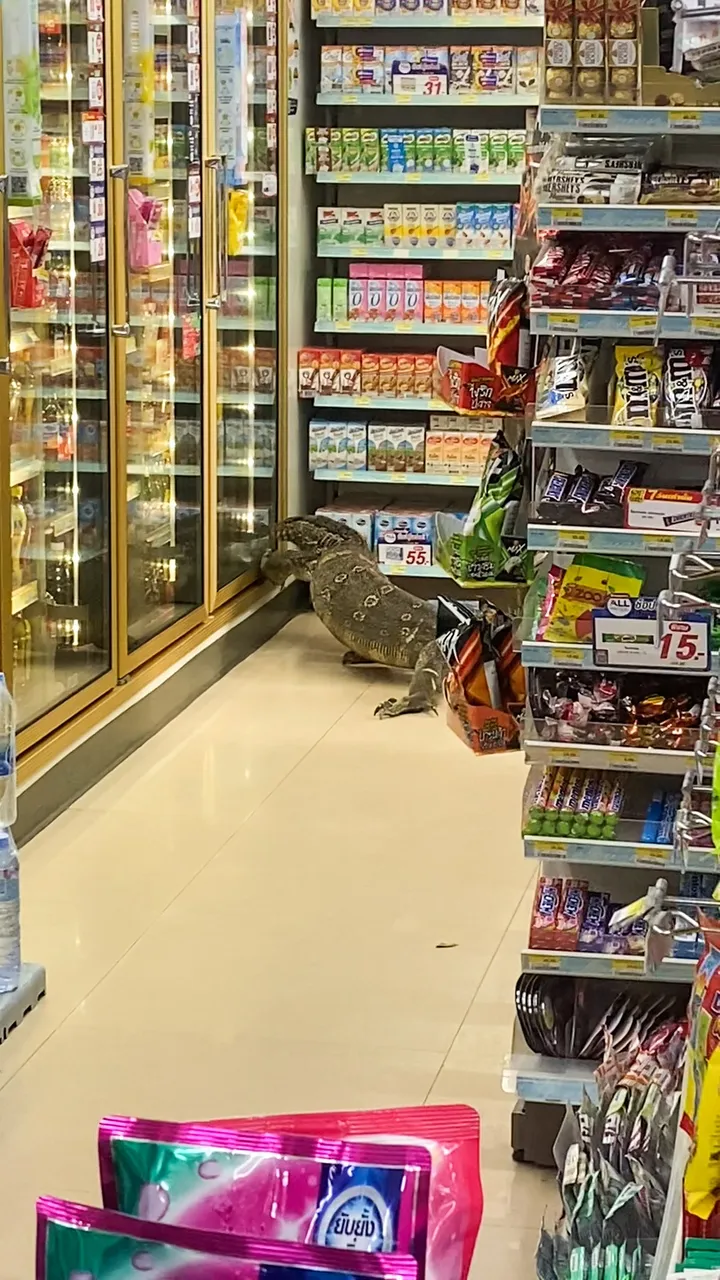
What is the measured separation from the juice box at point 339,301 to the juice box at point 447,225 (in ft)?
1.55

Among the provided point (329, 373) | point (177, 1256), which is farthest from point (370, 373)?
point (177, 1256)

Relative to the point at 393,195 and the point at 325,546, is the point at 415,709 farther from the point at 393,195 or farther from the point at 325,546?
the point at 393,195

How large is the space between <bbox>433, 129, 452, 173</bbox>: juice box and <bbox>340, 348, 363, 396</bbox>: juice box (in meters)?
0.83

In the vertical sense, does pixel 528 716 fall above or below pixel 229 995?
above

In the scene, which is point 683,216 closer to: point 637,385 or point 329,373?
point 637,385

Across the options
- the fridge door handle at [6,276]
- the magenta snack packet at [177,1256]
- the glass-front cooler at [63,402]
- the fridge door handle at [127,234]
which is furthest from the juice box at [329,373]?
the magenta snack packet at [177,1256]

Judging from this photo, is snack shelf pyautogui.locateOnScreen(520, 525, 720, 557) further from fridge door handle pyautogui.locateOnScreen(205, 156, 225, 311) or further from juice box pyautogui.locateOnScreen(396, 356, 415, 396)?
juice box pyautogui.locateOnScreen(396, 356, 415, 396)

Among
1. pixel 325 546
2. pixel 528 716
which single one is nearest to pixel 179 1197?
pixel 528 716

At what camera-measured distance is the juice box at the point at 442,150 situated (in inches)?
297

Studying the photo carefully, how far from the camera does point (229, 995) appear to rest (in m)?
4.20

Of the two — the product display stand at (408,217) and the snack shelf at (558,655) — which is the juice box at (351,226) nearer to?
the product display stand at (408,217)

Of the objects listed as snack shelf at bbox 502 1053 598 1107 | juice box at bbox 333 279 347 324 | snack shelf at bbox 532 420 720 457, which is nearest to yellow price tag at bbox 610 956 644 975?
snack shelf at bbox 502 1053 598 1107

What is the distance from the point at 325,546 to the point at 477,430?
0.87 meters

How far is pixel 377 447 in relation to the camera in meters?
7.79
